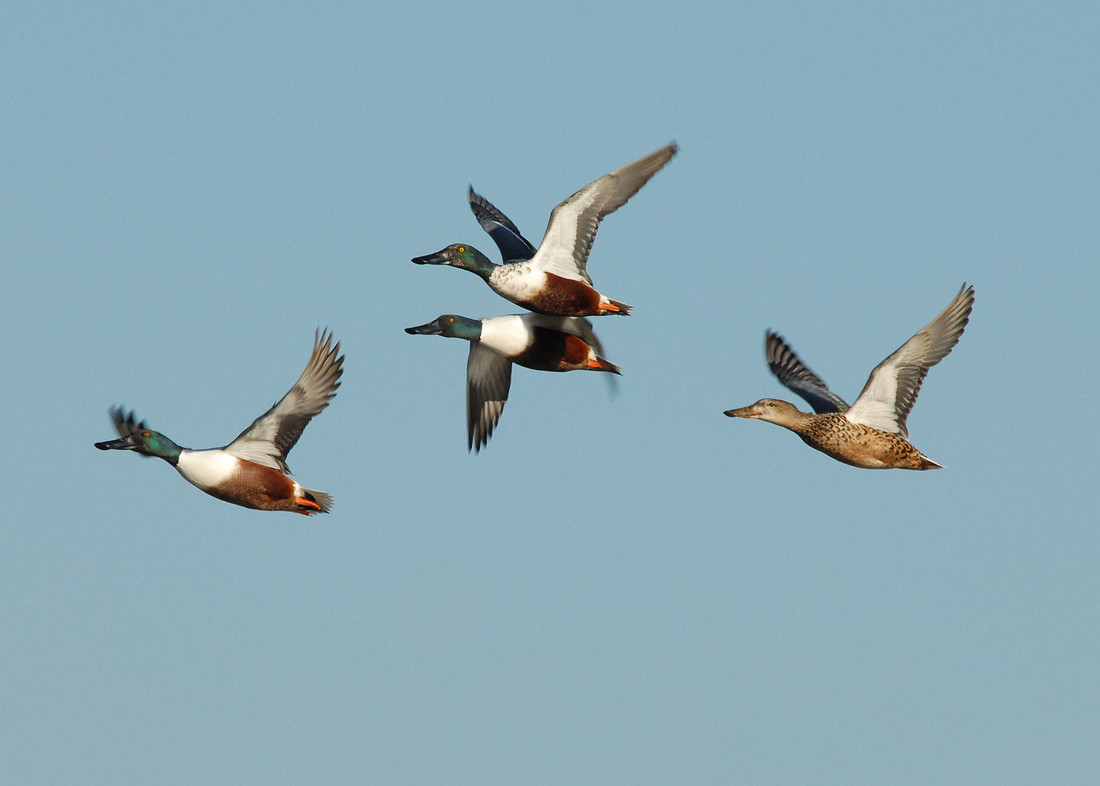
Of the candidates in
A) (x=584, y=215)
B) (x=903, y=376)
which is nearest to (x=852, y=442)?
(x=903, y=376)

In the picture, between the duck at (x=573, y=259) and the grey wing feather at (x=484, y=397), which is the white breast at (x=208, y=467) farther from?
the grey wing feather at (x=484, y=397)

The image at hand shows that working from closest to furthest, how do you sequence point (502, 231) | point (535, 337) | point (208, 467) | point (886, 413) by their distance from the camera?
point (208, 467) < point (886, 413) < point (535, 337) < point (502, 231)

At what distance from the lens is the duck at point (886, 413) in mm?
12680

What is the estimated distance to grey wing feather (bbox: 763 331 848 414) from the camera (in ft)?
46.5

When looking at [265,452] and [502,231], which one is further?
[502,231]

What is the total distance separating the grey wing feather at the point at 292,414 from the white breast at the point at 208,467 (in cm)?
10

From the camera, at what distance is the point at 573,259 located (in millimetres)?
12594

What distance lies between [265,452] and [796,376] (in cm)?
589

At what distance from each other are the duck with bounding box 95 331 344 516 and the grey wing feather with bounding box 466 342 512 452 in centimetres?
306

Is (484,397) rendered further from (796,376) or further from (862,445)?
(862,445)

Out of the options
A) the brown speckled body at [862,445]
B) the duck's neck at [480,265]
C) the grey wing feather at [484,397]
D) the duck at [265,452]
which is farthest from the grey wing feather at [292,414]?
the brown speckled body at [862,445]

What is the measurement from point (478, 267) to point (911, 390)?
13.0ft

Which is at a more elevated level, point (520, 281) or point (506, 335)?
point (520, 281)

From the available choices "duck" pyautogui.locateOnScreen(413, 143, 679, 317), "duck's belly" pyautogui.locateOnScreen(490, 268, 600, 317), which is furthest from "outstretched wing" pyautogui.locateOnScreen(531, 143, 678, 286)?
"duck's belly" pyautogui.locateOnScreen(490, 268, 600, 317)
